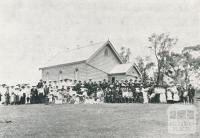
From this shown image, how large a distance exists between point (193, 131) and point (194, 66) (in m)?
32.5

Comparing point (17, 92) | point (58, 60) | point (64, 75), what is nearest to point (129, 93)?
point (17, 92)

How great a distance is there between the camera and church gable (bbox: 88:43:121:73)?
3631cm

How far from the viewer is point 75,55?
39531 mm

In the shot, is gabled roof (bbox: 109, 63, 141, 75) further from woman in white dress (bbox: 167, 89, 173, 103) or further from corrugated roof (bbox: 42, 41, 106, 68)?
woman in white dress (bbox: 167, 89, 173, 103)

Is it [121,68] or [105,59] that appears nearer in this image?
[121,68]

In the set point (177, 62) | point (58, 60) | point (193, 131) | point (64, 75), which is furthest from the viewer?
point (177, 62)

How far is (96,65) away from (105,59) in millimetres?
1892

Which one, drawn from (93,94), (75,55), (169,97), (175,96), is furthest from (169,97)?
(75,55)

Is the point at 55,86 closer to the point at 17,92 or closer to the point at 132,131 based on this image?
the point at 17,92

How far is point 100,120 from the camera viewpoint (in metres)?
11.7

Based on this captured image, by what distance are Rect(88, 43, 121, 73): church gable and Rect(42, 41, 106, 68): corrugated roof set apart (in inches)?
27.4

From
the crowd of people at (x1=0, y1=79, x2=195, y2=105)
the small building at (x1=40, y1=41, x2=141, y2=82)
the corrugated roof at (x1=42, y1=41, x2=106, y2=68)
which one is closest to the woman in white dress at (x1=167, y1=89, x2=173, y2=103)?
the crowd of people at (x1=0, y1=79, x2=195, y2=105)

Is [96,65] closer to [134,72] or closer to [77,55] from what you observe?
[77,55]

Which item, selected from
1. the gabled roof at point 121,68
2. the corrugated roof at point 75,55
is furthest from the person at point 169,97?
the corrugated roof at point 75,55
